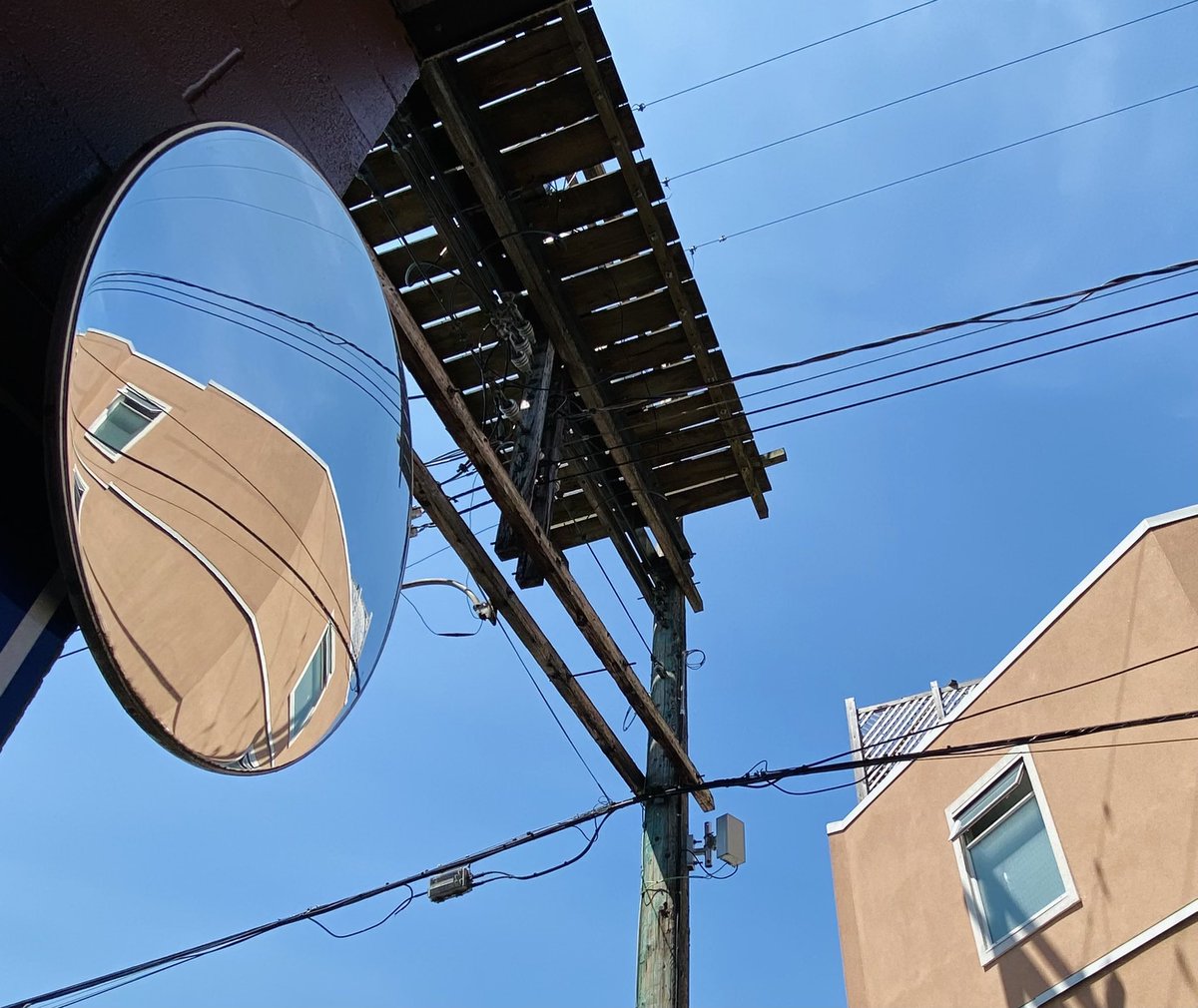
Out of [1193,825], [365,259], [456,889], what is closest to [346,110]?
[365,259]

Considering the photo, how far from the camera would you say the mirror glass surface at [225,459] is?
4.28 ft

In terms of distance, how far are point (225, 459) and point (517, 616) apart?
3953 millimetres

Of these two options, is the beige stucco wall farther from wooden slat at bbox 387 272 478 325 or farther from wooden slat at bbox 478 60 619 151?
wooden slat at bbox 387 272 478 325

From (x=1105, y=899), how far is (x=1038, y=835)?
3.09 ft

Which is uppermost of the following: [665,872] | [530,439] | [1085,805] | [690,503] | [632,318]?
[632,318]

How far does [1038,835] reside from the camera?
27.0 ft

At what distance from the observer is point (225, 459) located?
1503 millimetres

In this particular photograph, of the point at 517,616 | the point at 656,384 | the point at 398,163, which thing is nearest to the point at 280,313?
the point at 517,616

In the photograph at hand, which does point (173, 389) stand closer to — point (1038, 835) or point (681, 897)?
point (681, 897)

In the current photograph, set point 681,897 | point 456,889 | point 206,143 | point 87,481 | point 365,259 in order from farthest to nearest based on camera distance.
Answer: point 456,889 < point 681,897 < point 365,259 < point 206,143 < point 87,481

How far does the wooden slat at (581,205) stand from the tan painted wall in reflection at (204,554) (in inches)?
192

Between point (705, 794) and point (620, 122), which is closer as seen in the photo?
point (620, 122)

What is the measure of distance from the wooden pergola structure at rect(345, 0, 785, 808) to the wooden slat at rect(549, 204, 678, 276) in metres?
0.01

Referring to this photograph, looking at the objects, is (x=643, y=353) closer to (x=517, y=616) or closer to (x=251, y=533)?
(x=517, y=616)
